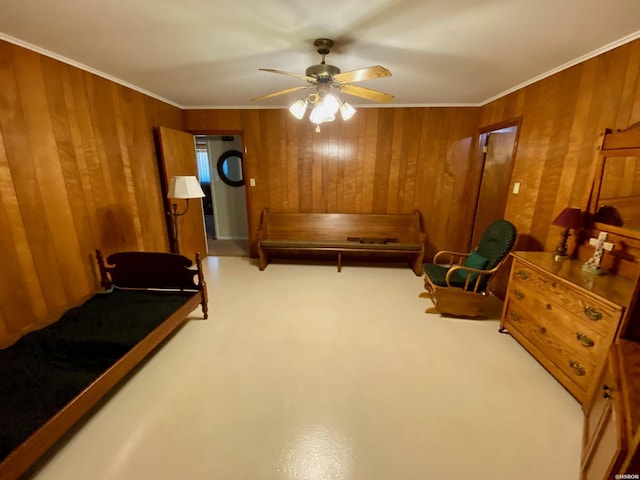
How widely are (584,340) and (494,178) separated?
8.08 feet

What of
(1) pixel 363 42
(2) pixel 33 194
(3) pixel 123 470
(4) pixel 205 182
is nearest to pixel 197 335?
(3) pixel 123 470

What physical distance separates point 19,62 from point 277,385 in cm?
291

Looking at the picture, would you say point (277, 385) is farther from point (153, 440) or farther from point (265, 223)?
point (265, 223)

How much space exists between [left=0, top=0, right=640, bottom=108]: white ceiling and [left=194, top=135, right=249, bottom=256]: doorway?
2.26m

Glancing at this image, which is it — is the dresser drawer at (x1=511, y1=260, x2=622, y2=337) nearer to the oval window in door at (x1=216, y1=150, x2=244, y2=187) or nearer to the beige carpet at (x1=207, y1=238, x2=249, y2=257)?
the beige carpet at (x1=207, y1=238, x2=249, y2=257)

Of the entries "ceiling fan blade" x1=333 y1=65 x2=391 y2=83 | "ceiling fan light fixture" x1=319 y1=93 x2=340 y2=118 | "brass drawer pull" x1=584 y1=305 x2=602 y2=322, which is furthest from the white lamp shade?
"brass drawer pull" x1=584 y1=305 x2=602 y2=322

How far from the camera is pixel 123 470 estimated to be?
129 cm

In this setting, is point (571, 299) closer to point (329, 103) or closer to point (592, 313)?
point (592, 313)

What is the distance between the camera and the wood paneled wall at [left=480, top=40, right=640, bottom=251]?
6.05 feet

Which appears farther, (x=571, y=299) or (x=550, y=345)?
(x=550, y=345)

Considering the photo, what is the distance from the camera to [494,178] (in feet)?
11.4

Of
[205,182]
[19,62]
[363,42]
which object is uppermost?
[363,42]

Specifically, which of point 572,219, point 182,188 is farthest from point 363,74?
point 182,188

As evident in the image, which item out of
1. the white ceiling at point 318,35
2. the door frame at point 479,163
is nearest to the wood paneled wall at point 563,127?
the white ceiling at point 318,35
